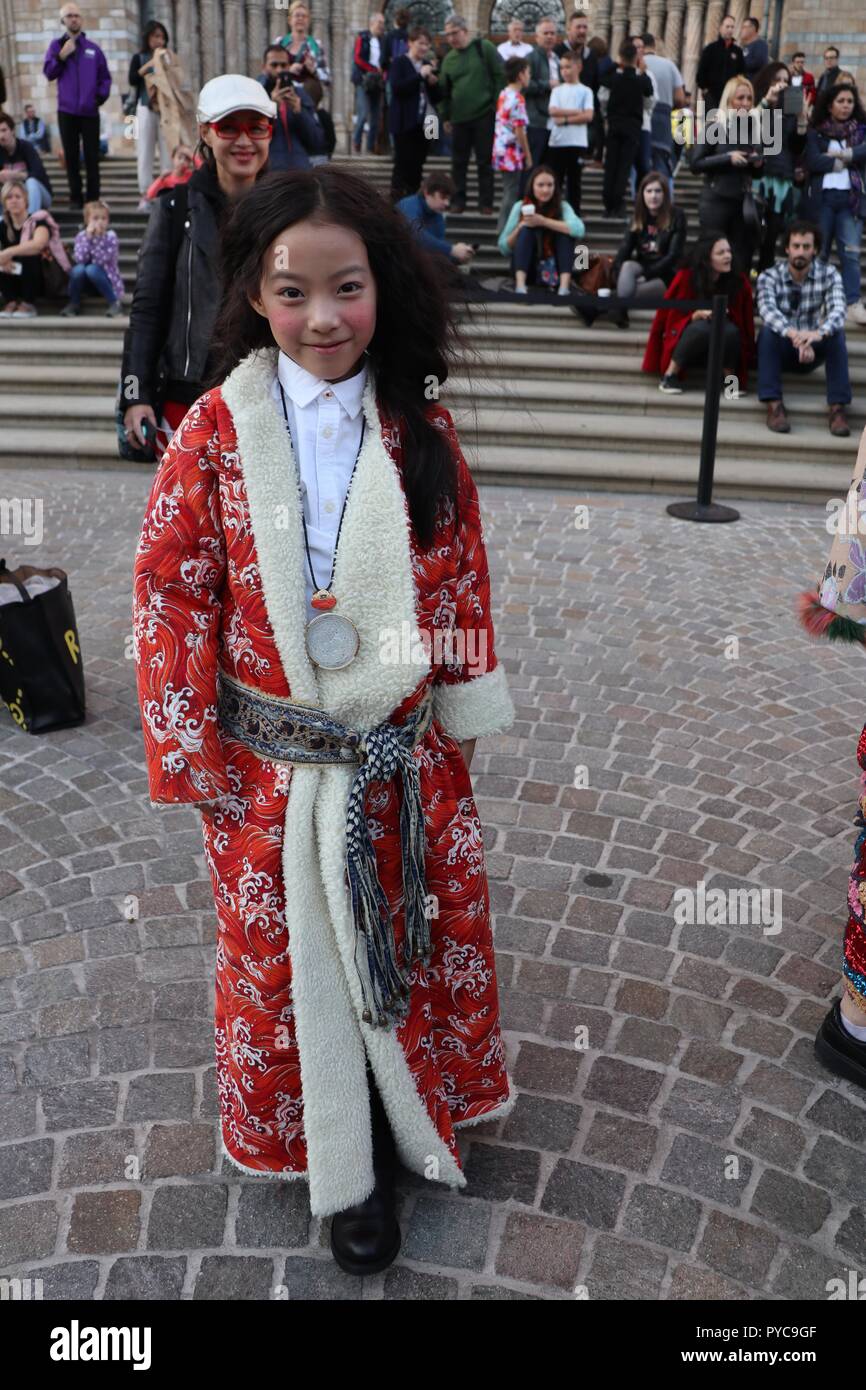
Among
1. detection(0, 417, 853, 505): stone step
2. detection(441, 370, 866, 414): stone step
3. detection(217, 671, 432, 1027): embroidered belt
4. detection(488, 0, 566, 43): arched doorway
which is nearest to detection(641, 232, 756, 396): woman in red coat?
detection(441, 370, 866, 414): stone step

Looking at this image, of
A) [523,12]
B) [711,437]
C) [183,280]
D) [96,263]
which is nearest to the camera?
[183,280]

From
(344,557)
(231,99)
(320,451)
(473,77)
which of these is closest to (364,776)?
(344,557)

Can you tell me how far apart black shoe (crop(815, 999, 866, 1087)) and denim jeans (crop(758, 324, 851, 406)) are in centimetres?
671

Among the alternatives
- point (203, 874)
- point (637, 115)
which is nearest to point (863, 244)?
point (637, 115)

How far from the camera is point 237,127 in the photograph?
362 cm

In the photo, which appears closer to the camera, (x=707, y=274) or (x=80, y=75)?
(x=707, y=274)

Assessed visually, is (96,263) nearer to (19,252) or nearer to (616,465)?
(19,252)

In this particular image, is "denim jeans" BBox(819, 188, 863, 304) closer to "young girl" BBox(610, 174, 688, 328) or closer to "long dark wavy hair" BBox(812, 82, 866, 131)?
"long dark wavy hair" BBox(812, 82, 866, 131)

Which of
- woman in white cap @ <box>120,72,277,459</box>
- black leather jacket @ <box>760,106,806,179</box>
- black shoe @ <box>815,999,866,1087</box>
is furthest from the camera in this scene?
black leather jacket @ <box>760,106,806,179</box>

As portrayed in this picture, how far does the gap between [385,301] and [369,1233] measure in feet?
5.69

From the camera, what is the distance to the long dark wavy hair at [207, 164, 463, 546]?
1.97 metres

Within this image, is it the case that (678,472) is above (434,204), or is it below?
below

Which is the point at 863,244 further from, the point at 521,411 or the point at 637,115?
the point at 521,411

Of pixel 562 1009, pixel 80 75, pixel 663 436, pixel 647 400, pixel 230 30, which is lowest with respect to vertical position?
pixel 562 1009
